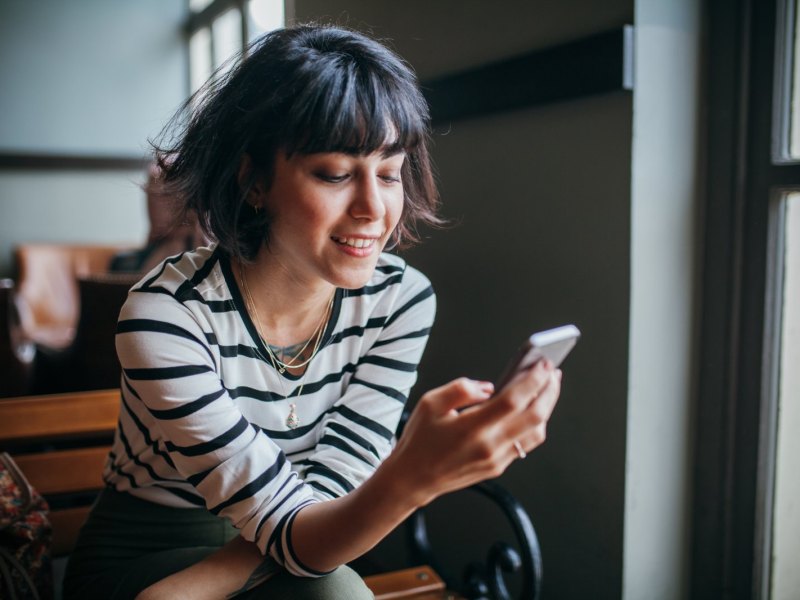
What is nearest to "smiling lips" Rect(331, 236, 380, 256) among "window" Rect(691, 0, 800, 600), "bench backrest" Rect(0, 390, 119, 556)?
"window" Rect(691, 0, 800, 600)

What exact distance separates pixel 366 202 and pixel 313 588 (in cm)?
49

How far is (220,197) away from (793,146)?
0.87 meters

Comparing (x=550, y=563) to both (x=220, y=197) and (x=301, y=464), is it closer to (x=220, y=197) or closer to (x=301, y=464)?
(x=301, y=464)

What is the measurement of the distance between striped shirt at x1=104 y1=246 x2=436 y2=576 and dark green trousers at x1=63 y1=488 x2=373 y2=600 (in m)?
0.02

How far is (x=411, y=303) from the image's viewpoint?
1.26 metres

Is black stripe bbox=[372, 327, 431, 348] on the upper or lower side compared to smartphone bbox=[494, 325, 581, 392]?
lower

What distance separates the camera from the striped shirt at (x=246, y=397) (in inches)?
39.2

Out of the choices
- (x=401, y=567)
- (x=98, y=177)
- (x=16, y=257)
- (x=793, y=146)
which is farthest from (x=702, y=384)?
(x=98, y=177)

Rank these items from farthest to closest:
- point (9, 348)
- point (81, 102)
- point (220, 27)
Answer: point (81, 102) < point (220, 27) < point (9, 348)

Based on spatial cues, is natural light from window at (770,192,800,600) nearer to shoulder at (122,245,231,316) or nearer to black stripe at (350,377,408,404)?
black stripe at (350,377,408,404)

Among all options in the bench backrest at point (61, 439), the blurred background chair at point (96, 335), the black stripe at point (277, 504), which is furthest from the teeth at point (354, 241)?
the blurred background chair at point (96, 335)

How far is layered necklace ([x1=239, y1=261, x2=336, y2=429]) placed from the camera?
1128 mm

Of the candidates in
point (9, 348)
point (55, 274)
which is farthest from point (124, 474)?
point (55, 274)

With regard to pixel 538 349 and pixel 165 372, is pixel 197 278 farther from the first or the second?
pixel 538 349
